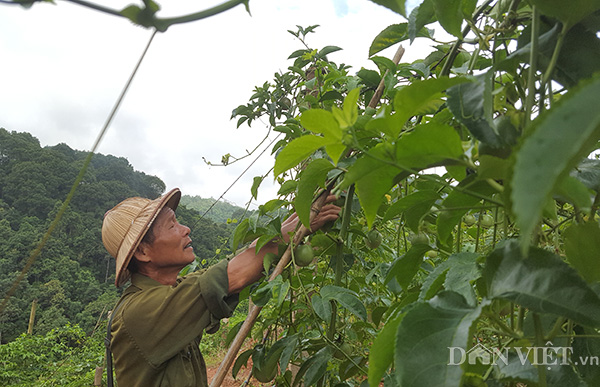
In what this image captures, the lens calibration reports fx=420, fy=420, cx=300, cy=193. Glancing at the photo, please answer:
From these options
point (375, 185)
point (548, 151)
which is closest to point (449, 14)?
point (375, 185)

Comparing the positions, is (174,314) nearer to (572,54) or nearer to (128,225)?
(128,225)

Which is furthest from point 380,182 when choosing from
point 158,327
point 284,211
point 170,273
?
point 170,273

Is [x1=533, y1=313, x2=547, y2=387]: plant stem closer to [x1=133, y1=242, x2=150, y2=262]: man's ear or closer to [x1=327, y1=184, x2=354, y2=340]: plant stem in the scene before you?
[x1=327, y1=184, x2=354, y2=340]: plant stem

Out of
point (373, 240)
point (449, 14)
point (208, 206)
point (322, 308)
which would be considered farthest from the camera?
point (208, 206)

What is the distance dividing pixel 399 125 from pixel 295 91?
1.48 meters

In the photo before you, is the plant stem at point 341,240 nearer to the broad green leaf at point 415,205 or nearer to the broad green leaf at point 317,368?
the broad green leaf at point 317,368

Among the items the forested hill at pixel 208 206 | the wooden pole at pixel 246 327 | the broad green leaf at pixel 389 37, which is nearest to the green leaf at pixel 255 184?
the wooden pole at pixel 246 327

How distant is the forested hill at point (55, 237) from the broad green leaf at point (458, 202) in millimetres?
9258

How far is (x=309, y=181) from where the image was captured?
1.81 feet

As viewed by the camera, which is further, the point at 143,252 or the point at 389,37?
the point at 143,252

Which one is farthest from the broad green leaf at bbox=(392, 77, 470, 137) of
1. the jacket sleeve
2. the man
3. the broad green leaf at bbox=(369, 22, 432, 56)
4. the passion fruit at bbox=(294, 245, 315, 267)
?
the jacket sleeve

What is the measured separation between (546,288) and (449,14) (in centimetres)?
24

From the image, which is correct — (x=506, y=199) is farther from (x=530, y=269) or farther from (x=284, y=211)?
(x=284, y=211)

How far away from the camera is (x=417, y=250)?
46cm
